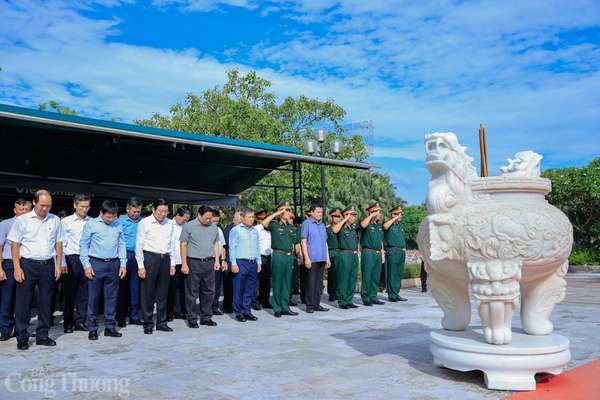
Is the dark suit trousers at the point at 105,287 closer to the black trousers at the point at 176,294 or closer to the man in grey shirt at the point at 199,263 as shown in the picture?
the man in grey shirt at the point at 199,263

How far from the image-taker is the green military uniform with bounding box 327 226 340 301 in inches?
318

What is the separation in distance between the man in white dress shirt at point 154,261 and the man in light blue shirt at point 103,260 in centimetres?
27

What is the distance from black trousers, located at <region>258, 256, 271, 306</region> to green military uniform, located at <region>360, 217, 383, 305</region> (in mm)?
1419

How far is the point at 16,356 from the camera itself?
182 inches

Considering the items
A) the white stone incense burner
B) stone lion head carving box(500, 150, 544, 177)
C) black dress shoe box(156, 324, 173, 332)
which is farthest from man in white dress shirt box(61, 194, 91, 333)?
stone lion head carving box(500, 150, 544, 177)

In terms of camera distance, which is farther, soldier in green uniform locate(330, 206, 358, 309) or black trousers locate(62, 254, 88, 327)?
soldier in green uniform locate(330, 206, 358, 309)

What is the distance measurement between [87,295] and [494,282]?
454 centimetres

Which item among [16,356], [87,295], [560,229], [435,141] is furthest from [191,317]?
[560,229]

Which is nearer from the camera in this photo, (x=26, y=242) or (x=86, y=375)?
(x=86, y=375)

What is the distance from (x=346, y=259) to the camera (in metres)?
7.78

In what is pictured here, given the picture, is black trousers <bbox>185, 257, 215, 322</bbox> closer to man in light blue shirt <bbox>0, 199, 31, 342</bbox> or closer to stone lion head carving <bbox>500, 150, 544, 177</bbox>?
man in light blue shirt <bbox>0, 199, 31, 342</bbox>

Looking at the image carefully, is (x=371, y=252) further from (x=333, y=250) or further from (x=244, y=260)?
(x=244, y=260)

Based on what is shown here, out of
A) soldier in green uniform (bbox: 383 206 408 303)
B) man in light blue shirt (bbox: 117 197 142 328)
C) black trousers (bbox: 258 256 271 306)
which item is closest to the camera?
man in light blue shirt (bbox: 117 197 142 328)

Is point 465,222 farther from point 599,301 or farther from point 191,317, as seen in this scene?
point 599,301
